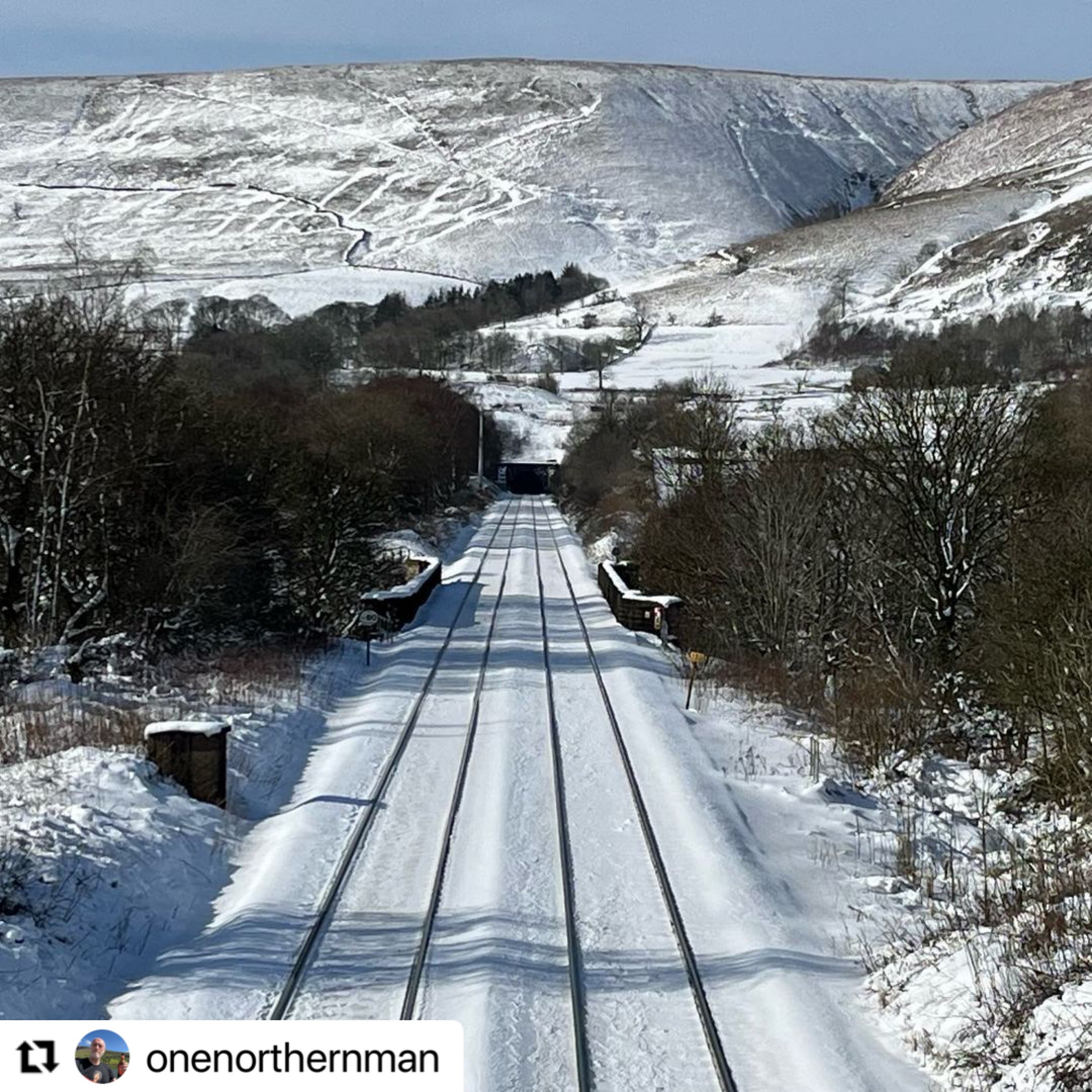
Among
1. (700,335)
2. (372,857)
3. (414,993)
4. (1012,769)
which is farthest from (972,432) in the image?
(700,335)

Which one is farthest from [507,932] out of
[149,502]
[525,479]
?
[525,479]

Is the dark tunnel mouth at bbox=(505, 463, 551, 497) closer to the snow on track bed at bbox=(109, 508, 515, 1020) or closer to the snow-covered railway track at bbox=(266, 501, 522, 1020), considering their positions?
the snow-covered railway track at bbox=(266, 501, 522, 1020)

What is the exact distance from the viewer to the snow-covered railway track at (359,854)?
7910mm

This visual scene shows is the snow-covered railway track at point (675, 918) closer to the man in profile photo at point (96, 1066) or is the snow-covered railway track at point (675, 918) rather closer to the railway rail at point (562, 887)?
the railway rail at point (562, 887)

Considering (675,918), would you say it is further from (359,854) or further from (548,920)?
(359,854)

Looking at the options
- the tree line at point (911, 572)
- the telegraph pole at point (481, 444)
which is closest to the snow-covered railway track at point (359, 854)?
the tree line at point (911, 572)

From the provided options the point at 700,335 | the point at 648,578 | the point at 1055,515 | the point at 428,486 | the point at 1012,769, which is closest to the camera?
the point at 1012,769

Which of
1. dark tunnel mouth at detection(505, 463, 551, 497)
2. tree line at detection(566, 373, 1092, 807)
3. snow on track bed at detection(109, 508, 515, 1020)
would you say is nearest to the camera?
snow on track bed at detection(109, 508, 515, 1020)

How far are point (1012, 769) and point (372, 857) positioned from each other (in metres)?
8.37

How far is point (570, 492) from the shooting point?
7638cm

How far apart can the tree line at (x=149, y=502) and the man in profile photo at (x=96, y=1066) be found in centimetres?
1419

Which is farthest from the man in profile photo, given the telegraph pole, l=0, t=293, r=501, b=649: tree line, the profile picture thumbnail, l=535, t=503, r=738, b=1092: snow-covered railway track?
the telegraph pole

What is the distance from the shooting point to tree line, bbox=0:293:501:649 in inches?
839

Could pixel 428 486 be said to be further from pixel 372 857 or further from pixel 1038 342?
pixel 1038 342
